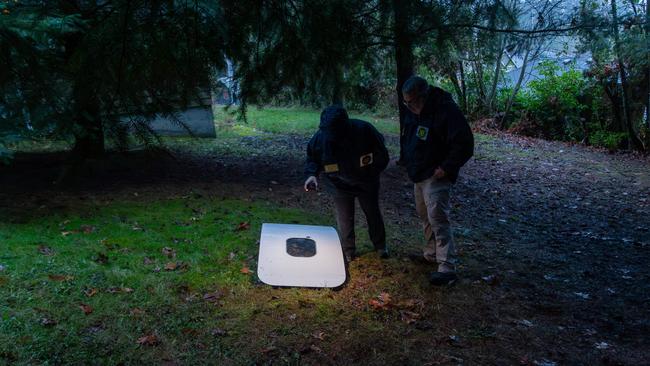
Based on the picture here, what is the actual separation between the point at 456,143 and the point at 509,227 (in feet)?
11.5

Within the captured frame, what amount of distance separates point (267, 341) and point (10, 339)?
5.47ft

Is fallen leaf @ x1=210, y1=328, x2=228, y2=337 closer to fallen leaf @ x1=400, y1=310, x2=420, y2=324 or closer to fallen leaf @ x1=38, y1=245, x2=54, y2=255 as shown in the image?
fallen leaf @ x1=400, y1=310, x2=420, y2=324

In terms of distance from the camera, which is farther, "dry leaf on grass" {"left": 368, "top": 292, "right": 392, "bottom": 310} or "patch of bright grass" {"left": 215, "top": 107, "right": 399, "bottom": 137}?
"patch of bright grass" {"left": 215, "top": 107, "right": 399, "bottom": 137}

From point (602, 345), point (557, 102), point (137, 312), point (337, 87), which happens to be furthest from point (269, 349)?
point (557, 102)

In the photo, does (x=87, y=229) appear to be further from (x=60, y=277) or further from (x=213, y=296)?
(x=213, y=296)

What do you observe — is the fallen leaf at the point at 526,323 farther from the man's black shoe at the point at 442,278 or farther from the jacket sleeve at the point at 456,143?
the jacket sleeve at the point at 456,143

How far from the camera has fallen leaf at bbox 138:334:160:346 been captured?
3.76m

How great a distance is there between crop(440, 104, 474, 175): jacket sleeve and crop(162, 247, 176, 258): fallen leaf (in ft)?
8.98

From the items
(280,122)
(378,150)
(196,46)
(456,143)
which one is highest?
(196,46)

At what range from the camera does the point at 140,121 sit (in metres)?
4.13

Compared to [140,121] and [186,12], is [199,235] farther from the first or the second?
[186,12]

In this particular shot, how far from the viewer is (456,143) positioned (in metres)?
4.60

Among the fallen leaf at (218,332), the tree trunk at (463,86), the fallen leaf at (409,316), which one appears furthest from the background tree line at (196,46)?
the tree trunk at (463,86)

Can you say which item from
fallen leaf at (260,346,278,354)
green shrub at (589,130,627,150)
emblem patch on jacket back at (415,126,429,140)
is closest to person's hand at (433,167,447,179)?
emblem patch on jacket back at (415,126,429,140)
